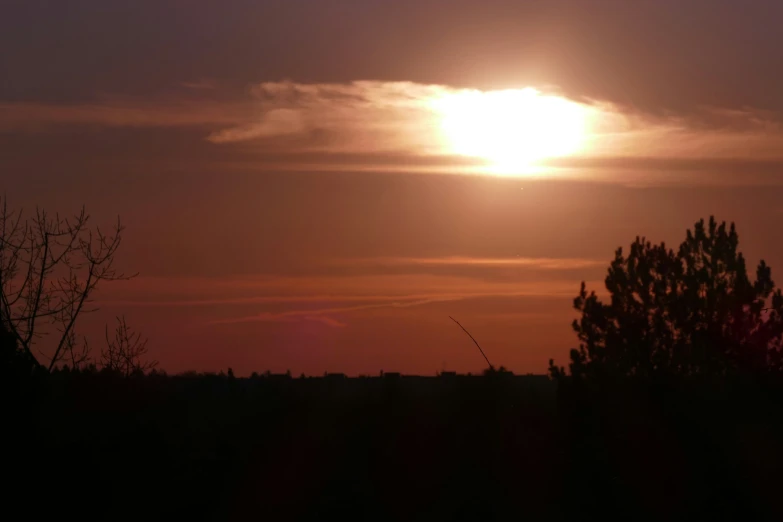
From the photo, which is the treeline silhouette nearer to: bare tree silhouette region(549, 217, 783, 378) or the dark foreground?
the dark foreground

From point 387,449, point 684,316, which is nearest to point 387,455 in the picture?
point 387,449

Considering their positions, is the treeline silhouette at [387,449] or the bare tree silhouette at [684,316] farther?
Result: the bare tree silhouette at [684,316]

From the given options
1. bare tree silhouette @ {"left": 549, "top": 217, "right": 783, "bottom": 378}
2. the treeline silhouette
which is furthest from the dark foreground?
bare tree silhouette @ {"left": 549, "top": 217, "right": 783, "bottom": 378}

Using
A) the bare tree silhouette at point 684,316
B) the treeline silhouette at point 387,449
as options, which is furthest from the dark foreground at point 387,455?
the bare tree silhouette at point 684,316

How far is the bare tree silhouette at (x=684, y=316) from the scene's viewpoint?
1564 inches

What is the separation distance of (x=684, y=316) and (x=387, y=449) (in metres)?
25.2

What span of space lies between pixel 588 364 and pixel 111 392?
24133 millimetres

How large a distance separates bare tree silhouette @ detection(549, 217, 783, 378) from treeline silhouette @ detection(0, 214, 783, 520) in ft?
51.1

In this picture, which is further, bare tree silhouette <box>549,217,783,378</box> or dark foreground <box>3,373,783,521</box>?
bare tree silhouette <box>549,217,783,378</box>

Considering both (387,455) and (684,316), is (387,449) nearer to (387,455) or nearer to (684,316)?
(387,455)

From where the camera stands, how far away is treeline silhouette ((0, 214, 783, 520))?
664 inches

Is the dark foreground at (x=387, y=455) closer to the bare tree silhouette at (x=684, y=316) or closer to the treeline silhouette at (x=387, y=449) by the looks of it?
the treeline silhouette at (x=387, y=449)

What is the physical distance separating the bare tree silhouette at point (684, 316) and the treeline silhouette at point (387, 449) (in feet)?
51.1

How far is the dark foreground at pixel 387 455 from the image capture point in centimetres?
1681
